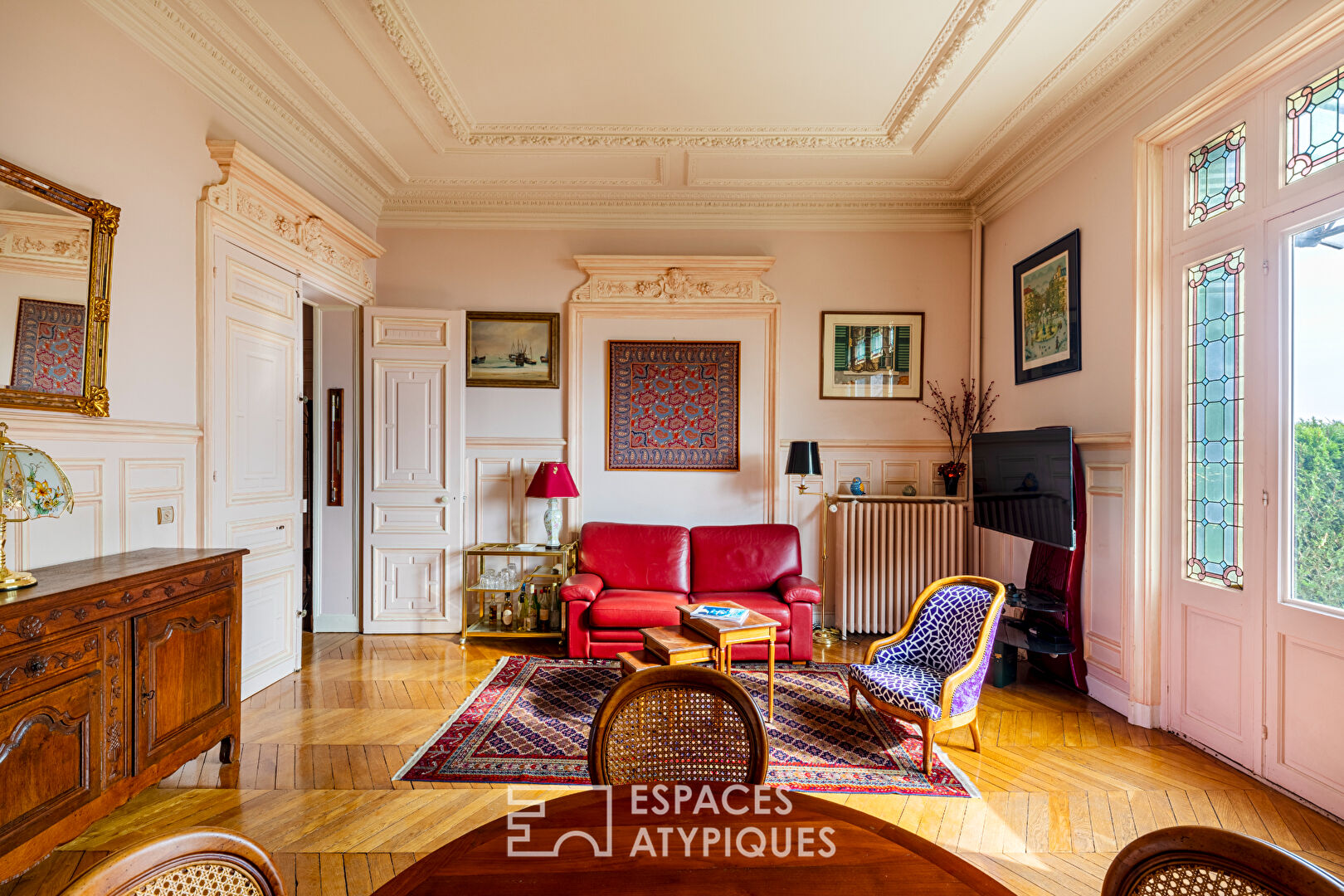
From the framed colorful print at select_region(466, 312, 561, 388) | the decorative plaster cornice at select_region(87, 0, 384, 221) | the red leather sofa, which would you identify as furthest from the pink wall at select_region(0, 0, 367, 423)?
the red leather sofa

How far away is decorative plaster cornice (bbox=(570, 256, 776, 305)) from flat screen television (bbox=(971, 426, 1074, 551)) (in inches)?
79.5

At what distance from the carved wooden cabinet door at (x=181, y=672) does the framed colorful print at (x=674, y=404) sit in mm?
2861

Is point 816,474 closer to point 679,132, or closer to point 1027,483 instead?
point 1027,483

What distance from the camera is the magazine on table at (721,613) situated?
3408mm

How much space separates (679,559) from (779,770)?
203cm

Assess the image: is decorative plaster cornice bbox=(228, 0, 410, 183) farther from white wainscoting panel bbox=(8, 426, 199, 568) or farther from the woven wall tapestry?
white wainscoting panel bbox=(8, 426, 199, 568)

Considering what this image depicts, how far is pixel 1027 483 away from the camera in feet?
12.4

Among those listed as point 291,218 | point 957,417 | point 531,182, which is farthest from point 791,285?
point 291,218

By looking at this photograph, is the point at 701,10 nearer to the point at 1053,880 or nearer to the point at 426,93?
the point at 426,93

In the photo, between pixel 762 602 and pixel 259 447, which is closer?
pixel 259 447

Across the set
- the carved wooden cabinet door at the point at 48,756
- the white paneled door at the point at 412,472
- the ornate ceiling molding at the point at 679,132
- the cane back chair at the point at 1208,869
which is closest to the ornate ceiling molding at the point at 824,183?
the ornate ceiling molding at the point at 679,132

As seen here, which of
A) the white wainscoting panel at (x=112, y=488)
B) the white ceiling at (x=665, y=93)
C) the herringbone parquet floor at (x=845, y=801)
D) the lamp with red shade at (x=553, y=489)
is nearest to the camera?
the herringbone parquet floor at (x=845, y=801)

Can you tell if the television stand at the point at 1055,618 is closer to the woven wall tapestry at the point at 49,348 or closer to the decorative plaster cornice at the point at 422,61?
the decorative plaster cornice at the point at 422,61

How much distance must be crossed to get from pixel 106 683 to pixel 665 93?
12.2ft
